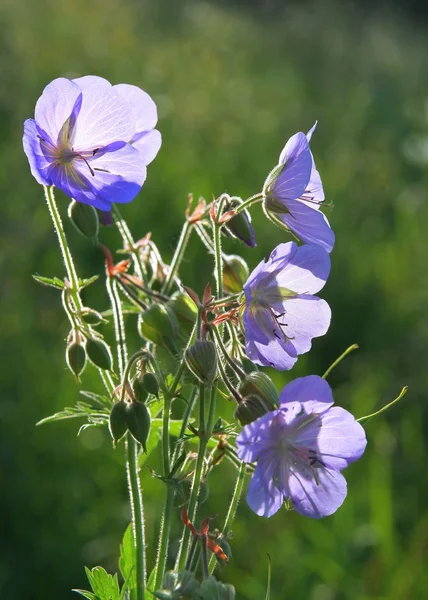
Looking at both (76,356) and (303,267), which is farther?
(76,356)

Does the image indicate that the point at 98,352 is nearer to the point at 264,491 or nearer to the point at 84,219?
the point at 84,219

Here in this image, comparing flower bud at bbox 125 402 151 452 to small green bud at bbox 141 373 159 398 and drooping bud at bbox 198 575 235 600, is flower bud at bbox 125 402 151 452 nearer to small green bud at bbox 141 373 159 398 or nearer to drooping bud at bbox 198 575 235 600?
small green bud at bbox 141 373 159 398

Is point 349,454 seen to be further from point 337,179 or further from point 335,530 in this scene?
point 337,179

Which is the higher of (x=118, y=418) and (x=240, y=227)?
(x=240, y=227)

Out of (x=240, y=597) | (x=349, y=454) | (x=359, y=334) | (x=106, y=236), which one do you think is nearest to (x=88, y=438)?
(x=240, y=597)

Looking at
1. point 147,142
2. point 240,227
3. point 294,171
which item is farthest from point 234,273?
point 147,142

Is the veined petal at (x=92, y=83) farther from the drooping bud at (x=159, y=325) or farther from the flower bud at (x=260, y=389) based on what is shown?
the flower bud at (x=260, y=389)

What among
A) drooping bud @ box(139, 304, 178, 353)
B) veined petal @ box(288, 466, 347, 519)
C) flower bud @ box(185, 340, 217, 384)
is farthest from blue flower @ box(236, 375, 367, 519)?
drooping bud @ box(139, 304, 178, 353)

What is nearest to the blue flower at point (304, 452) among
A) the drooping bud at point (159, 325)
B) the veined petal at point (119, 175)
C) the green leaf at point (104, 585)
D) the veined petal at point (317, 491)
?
the veined petal at point (317, 491)
